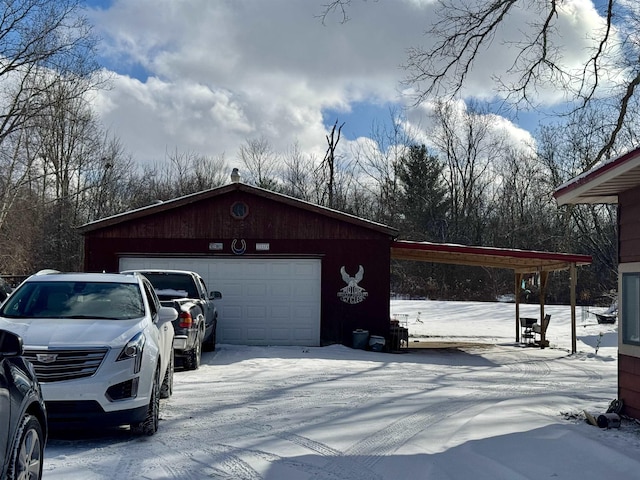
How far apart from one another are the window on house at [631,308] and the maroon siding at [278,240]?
9.50 meters

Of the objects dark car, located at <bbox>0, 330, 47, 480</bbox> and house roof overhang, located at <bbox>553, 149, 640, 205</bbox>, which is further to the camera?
house roof overhang, located at <bbox>553, 149, 640, 205</bbox>

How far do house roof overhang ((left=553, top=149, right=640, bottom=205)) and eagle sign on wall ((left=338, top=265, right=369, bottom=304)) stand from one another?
894 cm

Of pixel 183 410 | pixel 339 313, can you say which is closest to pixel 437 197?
pixel 339 313

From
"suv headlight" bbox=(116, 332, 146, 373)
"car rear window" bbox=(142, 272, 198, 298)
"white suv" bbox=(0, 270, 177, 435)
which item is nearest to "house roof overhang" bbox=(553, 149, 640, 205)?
"white suv" bbox=(0, 270, 177, 435)

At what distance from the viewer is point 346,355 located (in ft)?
51.0

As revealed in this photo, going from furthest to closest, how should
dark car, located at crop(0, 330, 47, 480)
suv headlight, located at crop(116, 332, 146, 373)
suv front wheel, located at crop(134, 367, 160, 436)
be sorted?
Result: 1. suv front wheel, located at crop(134, 367, 160, 436)
2. suv headlight, located at crop(116, 332, 146, 373)
3. dark car, located at crop(0, 330, 47, 480)

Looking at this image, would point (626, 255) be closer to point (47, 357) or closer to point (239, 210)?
point (47, 357)

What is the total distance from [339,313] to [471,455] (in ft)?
37.2

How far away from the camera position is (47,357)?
20.4ft

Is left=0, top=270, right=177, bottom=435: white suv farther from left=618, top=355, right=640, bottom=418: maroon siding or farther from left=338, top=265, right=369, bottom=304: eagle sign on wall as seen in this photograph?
left=338, top=265, right=369, bottom=304: eagle sign on wall

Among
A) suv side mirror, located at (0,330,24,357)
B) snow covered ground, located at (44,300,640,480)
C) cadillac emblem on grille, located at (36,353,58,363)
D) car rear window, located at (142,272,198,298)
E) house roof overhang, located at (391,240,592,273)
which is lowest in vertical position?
snow covered ground, located at (44,300,640,480)

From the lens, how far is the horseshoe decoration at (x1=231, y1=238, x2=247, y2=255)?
57.2 feet

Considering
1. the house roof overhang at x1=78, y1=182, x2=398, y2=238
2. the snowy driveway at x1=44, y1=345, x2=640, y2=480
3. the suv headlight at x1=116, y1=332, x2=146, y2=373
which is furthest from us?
the house roof overhang at x1=78, y1=182, x2=398, y2=238

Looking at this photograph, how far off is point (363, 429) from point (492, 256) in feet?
40.1
